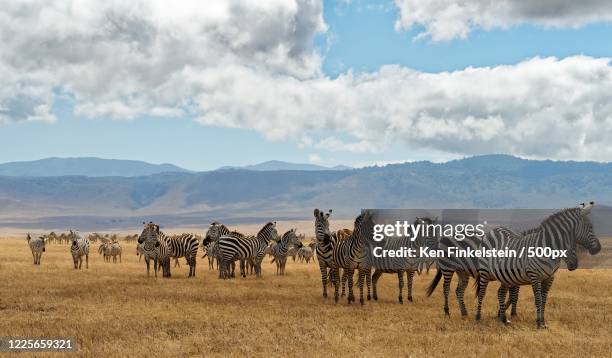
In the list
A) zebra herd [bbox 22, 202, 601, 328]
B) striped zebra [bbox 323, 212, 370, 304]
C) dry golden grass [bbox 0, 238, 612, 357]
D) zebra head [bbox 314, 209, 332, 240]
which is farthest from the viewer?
zebra head [bbox 314, 209, 332, 240]

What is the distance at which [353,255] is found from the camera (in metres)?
22.3

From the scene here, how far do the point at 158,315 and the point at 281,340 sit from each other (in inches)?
214

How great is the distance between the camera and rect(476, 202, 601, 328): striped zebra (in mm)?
18062

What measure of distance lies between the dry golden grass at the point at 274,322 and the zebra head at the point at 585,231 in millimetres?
2472

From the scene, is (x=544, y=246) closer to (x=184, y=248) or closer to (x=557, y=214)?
(x=557, y=214)

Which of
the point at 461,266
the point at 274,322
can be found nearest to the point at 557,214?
the point at 461,266

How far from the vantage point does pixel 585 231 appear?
18.3 meters

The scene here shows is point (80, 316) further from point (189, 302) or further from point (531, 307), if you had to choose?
point (531, 307)

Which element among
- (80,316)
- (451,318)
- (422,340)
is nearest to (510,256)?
(451,318)

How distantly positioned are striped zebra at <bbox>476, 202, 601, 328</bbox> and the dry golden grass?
3.87 ft

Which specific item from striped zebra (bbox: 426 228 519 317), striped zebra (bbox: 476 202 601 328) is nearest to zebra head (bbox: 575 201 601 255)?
striped zebra (bbox: 476 202 601 328)

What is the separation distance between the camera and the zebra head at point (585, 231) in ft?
59.4

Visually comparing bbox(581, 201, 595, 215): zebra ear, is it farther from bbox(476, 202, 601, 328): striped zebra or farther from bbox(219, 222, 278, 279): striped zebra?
bbox(219, 222, 278, 279): striped zebra

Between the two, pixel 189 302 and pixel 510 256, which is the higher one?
pixel 510 256
